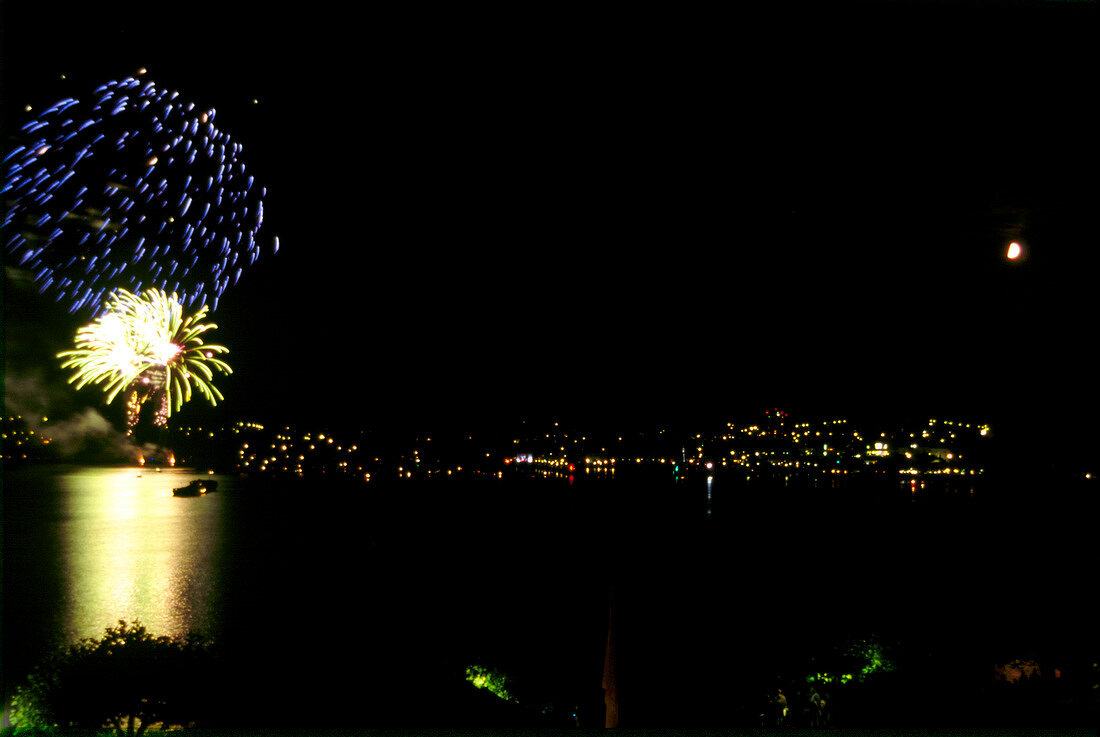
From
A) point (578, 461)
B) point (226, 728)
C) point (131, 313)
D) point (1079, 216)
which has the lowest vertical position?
point (578, 461)

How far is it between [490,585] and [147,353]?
29.6 feet

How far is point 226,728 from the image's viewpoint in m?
3.76

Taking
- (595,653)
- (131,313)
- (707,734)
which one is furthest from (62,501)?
(707,734)

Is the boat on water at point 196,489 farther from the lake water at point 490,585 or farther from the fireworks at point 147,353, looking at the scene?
the fireworks at point 147,353

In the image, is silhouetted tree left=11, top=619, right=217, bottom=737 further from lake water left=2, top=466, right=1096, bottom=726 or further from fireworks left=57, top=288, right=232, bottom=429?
fireworks left=57, top=288, right=232, bottom=429

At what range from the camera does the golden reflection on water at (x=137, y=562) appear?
830cm

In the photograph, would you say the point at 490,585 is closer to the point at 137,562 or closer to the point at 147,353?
the point at 137,562

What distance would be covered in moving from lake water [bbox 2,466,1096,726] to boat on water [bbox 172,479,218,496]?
1.39 feet

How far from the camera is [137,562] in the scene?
1130 cm

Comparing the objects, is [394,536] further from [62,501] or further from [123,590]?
[123,590]

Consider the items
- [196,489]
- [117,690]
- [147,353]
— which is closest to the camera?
[117,690]

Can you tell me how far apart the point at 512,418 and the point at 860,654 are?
29.7m

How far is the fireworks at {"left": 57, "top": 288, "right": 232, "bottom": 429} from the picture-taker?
19.7ft

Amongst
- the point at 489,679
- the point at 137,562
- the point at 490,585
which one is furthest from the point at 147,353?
the point at 490,585
